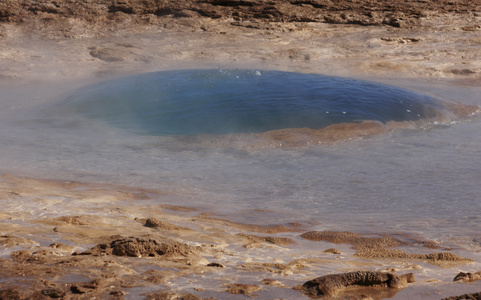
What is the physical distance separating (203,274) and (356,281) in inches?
22.8

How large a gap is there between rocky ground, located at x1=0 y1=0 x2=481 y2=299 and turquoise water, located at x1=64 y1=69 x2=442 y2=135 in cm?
178

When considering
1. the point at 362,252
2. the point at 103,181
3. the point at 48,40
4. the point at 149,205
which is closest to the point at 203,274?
the point at 362,252

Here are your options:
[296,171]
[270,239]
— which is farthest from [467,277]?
[296,171]

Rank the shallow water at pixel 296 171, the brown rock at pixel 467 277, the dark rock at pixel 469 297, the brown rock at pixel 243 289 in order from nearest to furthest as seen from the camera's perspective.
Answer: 1. the dark rock at pixel 469 297
2. the brown rock at pixel 243 289
3. the brown rock at pixel 467 277
4. the shallow water at pixel 296 171

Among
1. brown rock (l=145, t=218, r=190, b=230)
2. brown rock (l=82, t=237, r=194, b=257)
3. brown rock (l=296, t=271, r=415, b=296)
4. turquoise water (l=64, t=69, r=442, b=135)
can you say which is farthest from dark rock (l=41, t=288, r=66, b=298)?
turquoise water (l=64, t=69, r=442, b=135)

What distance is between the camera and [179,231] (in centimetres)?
284

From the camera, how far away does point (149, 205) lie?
3445 millimetres

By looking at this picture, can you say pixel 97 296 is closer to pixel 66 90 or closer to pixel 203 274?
pixel 203 274

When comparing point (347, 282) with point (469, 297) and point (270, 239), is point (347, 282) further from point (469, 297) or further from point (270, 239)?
point (270, 239)

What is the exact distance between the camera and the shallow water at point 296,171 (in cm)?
344

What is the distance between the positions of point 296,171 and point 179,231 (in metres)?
1.86

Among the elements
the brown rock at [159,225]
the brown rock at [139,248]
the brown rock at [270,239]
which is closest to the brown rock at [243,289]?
the brown rock at [139,248]

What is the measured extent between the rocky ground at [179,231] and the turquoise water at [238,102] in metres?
1.78

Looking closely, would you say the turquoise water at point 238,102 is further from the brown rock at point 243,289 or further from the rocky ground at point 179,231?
the brown rock at point 243,289
